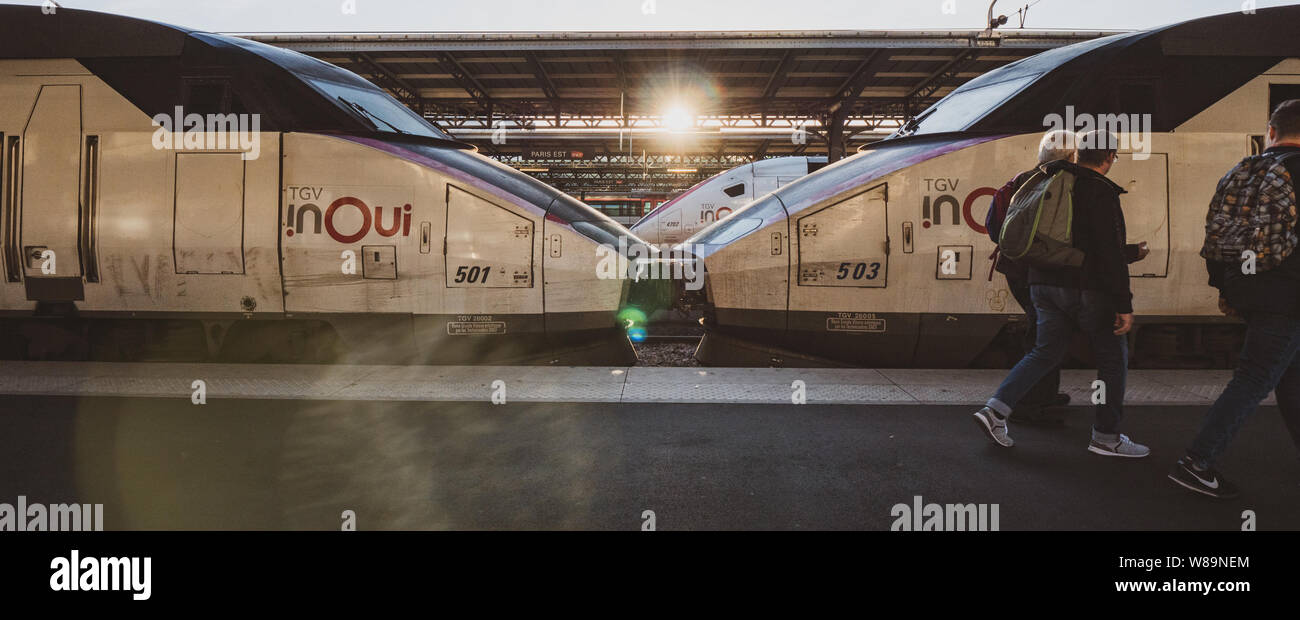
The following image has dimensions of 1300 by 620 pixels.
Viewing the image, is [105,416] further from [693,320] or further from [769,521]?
[693,320]

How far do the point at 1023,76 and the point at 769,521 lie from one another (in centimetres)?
505

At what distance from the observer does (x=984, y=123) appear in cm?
508

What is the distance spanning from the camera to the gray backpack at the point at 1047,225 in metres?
3.08

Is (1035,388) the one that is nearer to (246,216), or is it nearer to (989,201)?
(989,201)

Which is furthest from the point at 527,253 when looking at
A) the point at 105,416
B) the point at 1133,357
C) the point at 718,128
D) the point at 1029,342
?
the point at 718,128

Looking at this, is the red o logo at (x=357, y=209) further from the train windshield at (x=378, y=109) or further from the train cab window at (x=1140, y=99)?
the train cab window at (x=1140, y=99)

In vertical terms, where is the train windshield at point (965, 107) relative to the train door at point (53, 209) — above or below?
above

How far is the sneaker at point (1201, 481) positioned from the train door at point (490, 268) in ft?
13.7

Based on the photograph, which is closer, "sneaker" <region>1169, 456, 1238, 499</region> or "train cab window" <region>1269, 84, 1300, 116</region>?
"sneaker" <region>1169, 456, 1238, 499</region>

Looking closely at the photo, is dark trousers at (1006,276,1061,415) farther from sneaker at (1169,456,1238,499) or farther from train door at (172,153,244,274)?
train door at (172,153,244,274)

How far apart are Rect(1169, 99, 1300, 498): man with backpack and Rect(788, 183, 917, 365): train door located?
2327 millimetres

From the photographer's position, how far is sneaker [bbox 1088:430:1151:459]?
10.3 ft

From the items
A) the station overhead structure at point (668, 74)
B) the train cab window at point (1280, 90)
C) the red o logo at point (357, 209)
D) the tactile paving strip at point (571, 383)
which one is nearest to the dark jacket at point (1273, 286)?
the tactile paving strip at point (571, 383)

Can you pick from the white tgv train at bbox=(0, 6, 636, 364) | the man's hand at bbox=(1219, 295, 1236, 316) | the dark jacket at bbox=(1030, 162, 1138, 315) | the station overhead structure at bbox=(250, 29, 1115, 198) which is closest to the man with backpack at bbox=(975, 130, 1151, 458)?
the dark jacket at bbox=(1030, 162, 1138, 315)
